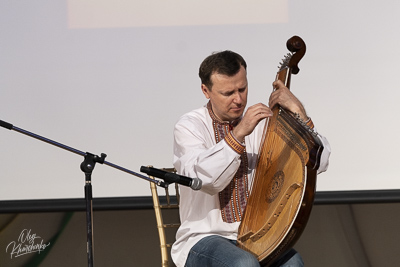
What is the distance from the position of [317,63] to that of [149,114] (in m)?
0.87

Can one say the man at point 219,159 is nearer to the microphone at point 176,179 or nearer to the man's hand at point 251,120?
the man's hand at point 251,120

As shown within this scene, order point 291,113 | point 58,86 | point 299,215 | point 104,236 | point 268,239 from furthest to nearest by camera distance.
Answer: point 104,236 → point 58,86 → point 291,113 → point 268,239 → point 299,215

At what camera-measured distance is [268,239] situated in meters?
2.04

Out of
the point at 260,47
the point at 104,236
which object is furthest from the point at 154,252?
the point at 260,47

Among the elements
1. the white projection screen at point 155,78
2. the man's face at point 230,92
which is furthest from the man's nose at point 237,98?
the white projection screen at point 155,78

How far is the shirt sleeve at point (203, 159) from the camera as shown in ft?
7.01

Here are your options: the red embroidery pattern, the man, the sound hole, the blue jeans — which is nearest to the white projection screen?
the man

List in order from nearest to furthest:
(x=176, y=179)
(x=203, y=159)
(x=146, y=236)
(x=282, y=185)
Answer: (x=176, y=179) → (x=282, y=185) → (x=203, y=159) → (x=146, y=236)

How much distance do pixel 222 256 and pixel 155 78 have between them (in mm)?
1398

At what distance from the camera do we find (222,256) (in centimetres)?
210

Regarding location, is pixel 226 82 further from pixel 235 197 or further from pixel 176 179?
pixel 176 179

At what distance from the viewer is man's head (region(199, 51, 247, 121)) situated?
2.32 meters

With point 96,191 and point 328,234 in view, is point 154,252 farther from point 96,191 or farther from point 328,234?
point 328,234

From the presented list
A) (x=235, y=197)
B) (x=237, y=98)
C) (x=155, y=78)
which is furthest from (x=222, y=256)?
(x=155, y=78)
